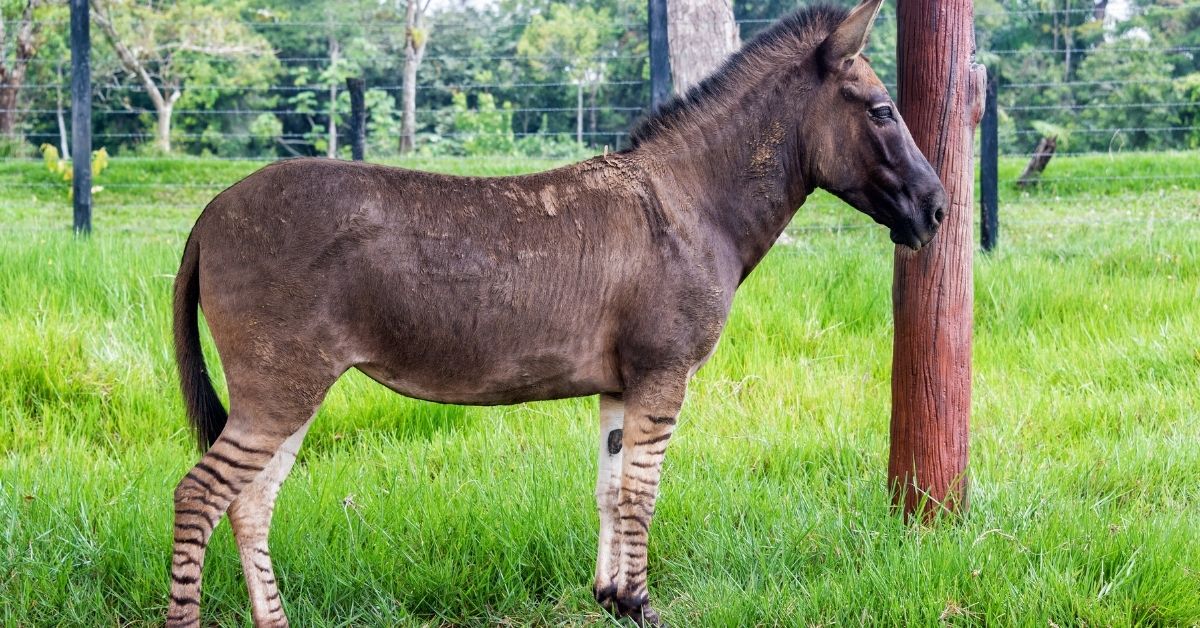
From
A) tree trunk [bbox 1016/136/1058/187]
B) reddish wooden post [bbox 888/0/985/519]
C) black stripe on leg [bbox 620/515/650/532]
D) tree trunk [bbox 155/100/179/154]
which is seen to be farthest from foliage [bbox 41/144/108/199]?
tree trunk [bbox 1016/136/1058/187]

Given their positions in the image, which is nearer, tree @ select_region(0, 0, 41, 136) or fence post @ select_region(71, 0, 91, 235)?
fence post @ select_region(71, 0, 91, 235)

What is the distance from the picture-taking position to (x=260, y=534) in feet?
11.8

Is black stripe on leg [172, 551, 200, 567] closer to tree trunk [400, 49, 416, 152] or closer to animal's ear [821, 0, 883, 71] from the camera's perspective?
animal's ear [821, 0, 883, 71]

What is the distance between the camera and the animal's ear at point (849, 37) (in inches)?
137

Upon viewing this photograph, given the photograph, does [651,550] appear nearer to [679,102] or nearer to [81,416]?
[679,102]

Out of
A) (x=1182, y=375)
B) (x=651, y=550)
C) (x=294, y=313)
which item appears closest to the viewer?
(x=294, y=313)

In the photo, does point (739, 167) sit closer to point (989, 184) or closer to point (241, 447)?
point (241, 447)

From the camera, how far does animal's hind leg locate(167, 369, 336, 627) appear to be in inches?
127

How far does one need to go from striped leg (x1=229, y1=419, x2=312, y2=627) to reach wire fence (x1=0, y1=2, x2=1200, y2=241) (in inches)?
485

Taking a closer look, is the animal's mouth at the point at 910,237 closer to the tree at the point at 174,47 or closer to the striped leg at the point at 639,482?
the striped leg at the point at 639,482

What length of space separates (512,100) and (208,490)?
23013 millimetres

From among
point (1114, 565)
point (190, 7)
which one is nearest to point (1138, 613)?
point (1114, 565)

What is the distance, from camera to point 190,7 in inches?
984

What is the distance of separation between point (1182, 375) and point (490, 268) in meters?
4.49
